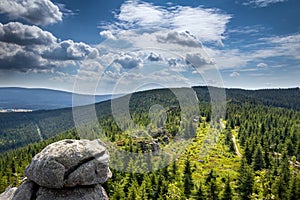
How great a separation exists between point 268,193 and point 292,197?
6.85 metres

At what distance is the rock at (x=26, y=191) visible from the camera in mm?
26178

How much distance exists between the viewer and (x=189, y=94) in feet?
80.4

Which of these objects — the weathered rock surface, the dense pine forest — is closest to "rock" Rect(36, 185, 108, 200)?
the weathered rock surface

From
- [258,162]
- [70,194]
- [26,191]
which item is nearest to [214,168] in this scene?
[258,162]

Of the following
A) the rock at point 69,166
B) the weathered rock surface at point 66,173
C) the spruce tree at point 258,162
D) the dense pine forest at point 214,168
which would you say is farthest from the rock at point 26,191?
the spruce tree at point 258,162

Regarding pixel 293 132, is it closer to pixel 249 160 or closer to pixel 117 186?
pixel 249 160

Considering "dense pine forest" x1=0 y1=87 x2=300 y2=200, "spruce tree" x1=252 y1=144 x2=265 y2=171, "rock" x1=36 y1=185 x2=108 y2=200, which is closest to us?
"rock" x1=36 y1=185 x2=108 y2=200

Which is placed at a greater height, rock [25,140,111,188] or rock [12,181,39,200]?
rock [25,140,111,188]

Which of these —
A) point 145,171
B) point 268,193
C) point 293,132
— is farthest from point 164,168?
point 293,132

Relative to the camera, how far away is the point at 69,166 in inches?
973

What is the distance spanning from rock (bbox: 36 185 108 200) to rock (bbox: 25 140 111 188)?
1085 mm

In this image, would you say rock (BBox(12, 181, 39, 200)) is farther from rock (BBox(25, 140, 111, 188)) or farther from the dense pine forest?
the dense pine forest

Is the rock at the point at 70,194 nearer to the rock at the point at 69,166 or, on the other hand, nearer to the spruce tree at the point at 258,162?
the rock at the point at 69,166

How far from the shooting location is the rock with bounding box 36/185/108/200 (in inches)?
1004
